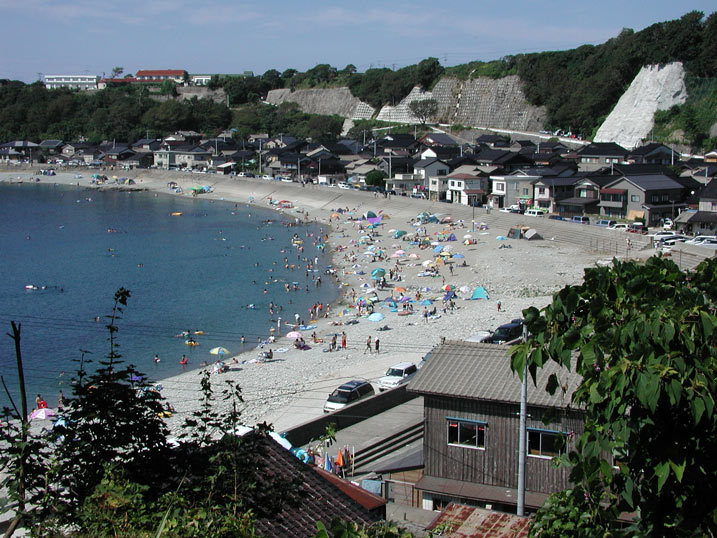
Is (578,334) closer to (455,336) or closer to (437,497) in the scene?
(437,497)

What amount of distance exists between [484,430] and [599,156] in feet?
147

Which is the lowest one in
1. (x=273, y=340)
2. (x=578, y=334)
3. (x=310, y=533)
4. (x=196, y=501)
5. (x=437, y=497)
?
(x=273, y=340)

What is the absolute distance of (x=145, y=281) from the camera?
3400 centimetres

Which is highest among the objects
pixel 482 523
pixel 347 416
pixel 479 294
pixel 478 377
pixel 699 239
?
pixel 478 377

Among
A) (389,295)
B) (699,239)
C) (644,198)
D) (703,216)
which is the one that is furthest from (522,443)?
(644,198)

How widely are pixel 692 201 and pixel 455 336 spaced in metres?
22.3

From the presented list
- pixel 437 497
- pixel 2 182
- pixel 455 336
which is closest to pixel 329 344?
pixel 455 336

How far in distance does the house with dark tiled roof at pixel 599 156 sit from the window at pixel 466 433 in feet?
144

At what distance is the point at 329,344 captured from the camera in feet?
75.8

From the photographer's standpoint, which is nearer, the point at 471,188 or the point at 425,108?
the point at 471,188

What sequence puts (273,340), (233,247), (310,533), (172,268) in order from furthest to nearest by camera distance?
1. (233,247)
2. (172,268)
3. (273,340)
4. (310,533)

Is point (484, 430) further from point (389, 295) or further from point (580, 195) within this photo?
point (580, 195)

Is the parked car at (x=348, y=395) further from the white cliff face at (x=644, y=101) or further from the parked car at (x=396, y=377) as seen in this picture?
the white cliff face at (x=644, y=101)

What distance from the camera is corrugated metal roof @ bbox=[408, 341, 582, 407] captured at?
9156 millimetres
